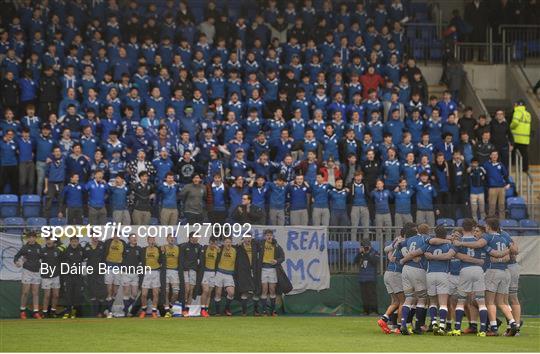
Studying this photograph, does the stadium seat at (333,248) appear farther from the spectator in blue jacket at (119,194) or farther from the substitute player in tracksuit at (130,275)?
the spectator in blue jacket at (119,194)

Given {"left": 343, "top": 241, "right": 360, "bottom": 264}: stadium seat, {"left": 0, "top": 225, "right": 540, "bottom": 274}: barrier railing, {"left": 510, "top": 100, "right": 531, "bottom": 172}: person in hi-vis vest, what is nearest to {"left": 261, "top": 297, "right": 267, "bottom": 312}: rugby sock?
{"left": 0, "top": 225, "right": 540, "bottom": 274}: barrier railing

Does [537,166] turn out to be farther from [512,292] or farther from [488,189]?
[512,292]

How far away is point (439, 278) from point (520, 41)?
20261mm

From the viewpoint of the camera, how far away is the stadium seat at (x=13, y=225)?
84.0 ft

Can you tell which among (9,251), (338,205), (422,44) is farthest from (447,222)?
(422,44)

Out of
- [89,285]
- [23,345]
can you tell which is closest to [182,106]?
[89,285]

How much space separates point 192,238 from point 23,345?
28.0 feet

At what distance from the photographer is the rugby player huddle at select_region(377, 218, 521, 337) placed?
20.4 metres

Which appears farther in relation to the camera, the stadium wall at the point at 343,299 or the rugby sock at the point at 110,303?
the stadium wall at the point at 343,299

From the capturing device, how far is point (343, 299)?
27516 millimetres

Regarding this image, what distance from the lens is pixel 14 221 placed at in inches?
1013

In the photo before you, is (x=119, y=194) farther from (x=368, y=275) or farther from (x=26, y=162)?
(x=368, y=275)

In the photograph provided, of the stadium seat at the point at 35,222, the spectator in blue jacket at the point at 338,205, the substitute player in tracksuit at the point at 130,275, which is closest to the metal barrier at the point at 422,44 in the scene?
the spectator in blue jacket at the point at 338,205

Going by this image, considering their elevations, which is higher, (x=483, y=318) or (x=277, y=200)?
(x=277, y=200)
